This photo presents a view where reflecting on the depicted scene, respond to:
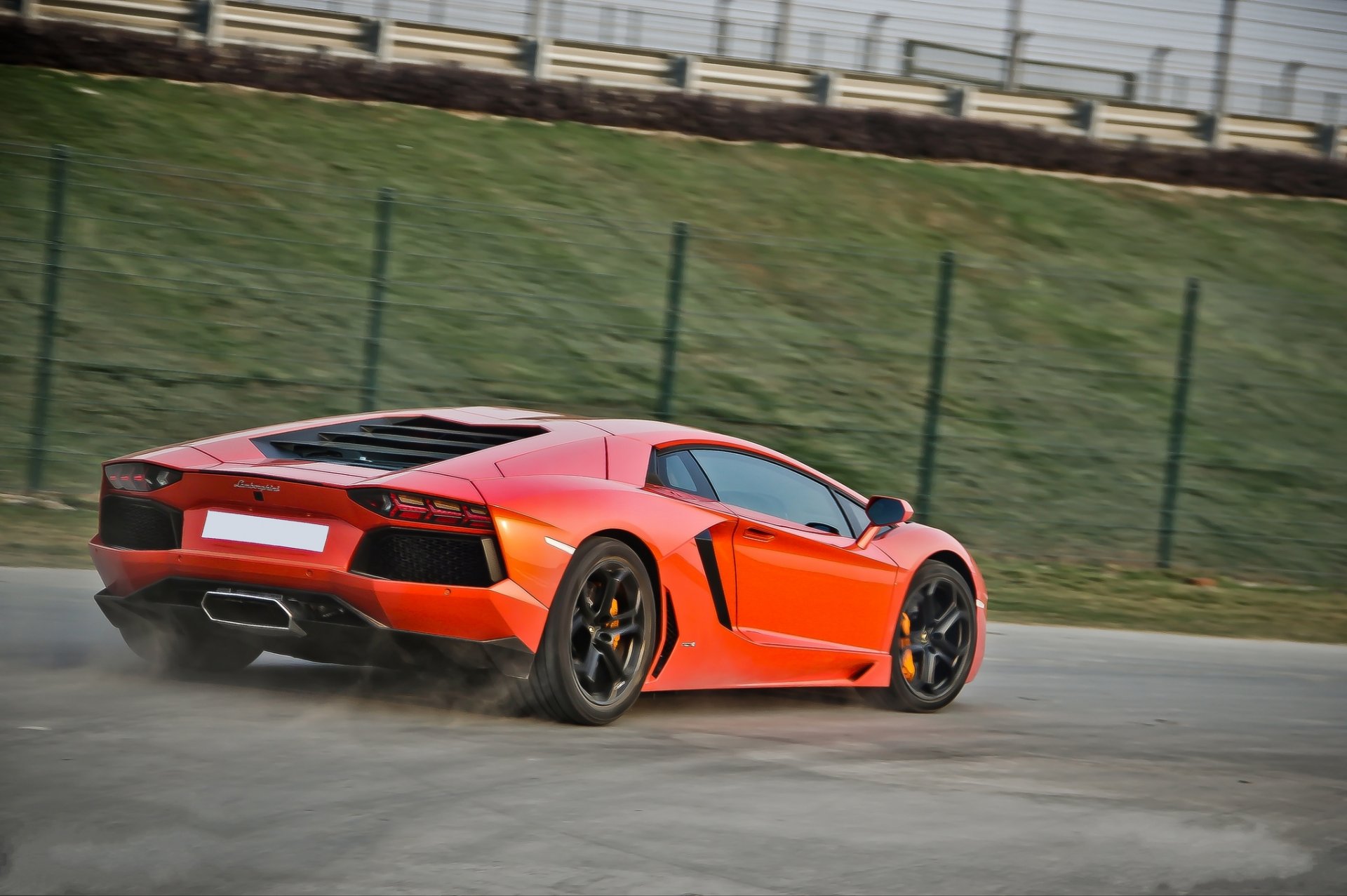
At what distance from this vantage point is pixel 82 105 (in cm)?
2008

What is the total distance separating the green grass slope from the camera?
48.9 ft

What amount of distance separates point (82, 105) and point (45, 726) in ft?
53.7

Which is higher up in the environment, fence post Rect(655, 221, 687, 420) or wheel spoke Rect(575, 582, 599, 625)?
fence post Rect(655, 221, 687, 420)

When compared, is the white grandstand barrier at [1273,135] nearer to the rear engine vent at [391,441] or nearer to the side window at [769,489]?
the side window at [769,489]

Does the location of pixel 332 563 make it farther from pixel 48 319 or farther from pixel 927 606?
pixel 48 319

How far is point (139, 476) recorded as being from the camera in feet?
19.9

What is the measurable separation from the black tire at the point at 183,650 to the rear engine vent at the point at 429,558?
114 cm

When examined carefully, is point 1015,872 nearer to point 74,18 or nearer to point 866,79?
point 74,18

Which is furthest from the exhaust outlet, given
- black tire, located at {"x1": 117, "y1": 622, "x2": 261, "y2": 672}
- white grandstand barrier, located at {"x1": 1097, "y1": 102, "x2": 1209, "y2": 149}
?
white grandstand barrier, located at {"x1": 1097, "y1": 102, "x2": 1209, "y2": 149}

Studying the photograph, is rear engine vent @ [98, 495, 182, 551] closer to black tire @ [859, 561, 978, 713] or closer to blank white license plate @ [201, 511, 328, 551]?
blank white license plate @ [201, 511, 328, 551]

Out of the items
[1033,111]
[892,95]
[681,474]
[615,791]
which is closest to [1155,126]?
[1033,111]

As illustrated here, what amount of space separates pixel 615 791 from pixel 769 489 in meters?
2.23

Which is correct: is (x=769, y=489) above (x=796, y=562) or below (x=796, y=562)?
above

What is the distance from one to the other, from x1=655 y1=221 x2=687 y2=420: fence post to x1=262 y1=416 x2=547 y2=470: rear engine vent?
7.94 meters
